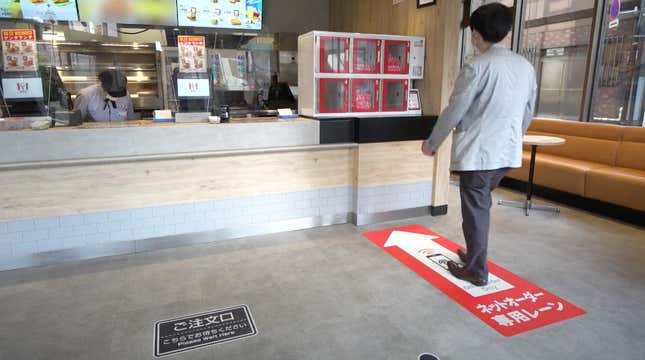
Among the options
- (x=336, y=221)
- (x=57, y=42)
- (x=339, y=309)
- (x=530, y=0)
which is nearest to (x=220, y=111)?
(x=336, y=221)

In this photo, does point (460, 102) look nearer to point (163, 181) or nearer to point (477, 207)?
point (477, 207)

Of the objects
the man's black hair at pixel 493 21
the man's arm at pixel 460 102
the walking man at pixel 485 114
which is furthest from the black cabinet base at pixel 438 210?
the man's black hair at pixel 493 21

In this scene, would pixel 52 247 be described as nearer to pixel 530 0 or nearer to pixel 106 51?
pixel 106 51

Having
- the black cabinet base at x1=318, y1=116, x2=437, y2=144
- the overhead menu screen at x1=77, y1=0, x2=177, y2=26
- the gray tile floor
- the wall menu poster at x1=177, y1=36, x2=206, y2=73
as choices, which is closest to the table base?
the gray tile floor

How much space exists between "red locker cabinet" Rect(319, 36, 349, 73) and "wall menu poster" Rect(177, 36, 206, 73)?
3.61ft

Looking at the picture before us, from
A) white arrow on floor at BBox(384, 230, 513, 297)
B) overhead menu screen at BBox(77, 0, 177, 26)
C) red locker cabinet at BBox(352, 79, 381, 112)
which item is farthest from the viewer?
overhead menu screen at BBox(77, 0, 177, 26)

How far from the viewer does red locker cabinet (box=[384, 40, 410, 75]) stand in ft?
13.8

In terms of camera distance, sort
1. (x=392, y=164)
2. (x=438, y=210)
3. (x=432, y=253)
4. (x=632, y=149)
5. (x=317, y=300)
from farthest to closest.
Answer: (x=632, y=149)
(x=438, y=210)
(x=392, y=164)
(x=432, y=253)
(x=317, y=300)

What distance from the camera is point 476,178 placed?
2721 mm

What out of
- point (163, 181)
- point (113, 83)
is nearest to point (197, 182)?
point (163, 181)

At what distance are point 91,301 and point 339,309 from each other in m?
1.61

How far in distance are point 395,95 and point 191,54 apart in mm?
2064

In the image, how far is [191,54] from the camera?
142 inches

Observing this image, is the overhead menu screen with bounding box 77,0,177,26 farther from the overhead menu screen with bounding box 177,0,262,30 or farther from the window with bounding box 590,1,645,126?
the window with bounding box 590,1,645,126
